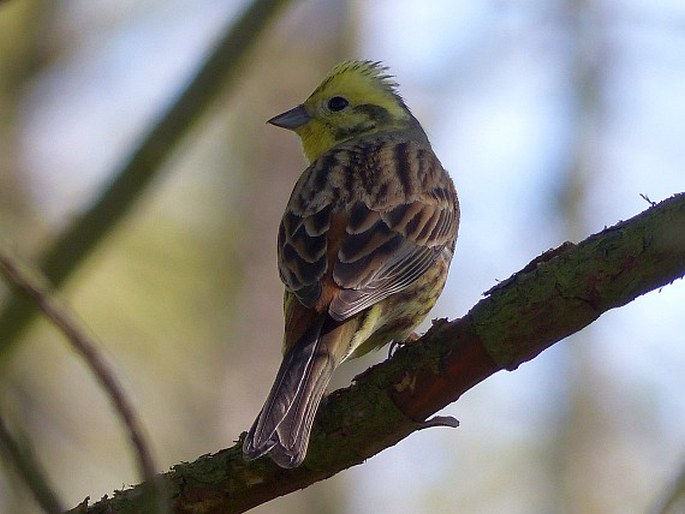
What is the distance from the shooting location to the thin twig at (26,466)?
2662mm

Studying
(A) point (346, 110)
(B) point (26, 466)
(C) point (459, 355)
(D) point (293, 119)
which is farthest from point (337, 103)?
(B) point (26, 466)

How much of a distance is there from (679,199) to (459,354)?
82 cm

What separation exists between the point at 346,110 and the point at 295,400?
2.86 meters

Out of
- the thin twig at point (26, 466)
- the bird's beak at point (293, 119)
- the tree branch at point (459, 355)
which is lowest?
the thin twig at point (26, 466)

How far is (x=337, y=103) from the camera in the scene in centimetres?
674

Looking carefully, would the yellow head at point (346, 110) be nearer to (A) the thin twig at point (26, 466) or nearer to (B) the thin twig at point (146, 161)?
(B) the thin twig at point (146, 161)

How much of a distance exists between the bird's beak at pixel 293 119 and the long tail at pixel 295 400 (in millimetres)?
2111

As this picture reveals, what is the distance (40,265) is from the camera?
457cm

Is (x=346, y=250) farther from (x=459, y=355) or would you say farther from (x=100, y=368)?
(x=100, y=368)

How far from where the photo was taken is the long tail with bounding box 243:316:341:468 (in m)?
3.90

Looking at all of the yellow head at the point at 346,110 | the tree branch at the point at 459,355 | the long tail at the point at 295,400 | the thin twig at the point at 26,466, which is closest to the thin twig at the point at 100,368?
the thin twig at the point at 26,466

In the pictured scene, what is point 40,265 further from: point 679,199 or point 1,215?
point 1,215

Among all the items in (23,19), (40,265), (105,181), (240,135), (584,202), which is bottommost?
(40,265)

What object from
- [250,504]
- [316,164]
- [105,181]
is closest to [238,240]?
[316,164]
